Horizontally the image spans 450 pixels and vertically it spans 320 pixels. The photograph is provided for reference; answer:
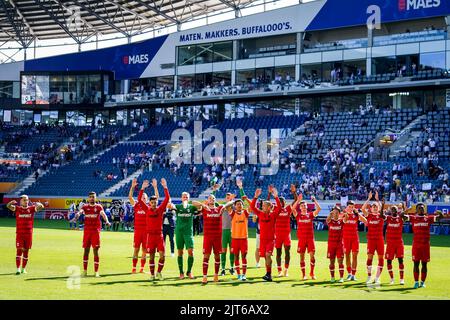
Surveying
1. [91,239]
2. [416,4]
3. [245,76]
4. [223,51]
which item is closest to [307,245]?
[91,239]

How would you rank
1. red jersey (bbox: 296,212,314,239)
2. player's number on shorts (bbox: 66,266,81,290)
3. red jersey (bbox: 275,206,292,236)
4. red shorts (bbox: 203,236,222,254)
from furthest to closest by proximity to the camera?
red jersey (bbox: 296,212,314,239) < red jersey (bbox: 275,206,292,236) < red shorts (bbox: 203,236,222,254) < player's number on shorts (bbox: 66,266,81,290)

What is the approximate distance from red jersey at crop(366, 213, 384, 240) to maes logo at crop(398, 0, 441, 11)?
128 ft

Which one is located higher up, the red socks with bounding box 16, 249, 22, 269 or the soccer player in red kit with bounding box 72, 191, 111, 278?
the soccer player in red kit with bounding box 72, 191, 111, 278

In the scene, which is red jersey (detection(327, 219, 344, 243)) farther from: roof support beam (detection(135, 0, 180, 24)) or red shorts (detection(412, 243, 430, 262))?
roof support beam (detection(135, 0, 180, 24))

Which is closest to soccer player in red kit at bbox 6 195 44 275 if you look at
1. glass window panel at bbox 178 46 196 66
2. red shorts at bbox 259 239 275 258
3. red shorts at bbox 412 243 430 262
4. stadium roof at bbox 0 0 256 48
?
red shorts at bbox 259 239 275 258

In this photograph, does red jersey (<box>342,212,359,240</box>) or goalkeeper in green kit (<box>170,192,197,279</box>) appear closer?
goalkeeper in green kit (<box>170,192,197,279</box>)

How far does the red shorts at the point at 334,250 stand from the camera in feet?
74.7

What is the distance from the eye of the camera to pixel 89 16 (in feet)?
254

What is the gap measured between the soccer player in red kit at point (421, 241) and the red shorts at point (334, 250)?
2262 millimetres

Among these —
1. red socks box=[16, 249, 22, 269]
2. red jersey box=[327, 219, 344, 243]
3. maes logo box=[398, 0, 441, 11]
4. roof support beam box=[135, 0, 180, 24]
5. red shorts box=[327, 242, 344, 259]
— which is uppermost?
roof support beam box=[135, 0, 180, 24]

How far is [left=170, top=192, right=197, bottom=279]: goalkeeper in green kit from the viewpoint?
22.4 m

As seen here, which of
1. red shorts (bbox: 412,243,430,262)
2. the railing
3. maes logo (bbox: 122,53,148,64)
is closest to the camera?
red shorts (bbox: 412,243,430,262)

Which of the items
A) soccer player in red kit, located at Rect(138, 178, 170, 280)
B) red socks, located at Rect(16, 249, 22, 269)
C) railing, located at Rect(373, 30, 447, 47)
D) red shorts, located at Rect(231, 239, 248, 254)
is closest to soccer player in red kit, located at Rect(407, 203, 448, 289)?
red shorts, located at Rect(231, 239, 248, 254)

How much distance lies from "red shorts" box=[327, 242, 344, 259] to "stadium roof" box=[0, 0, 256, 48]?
49508 mm
